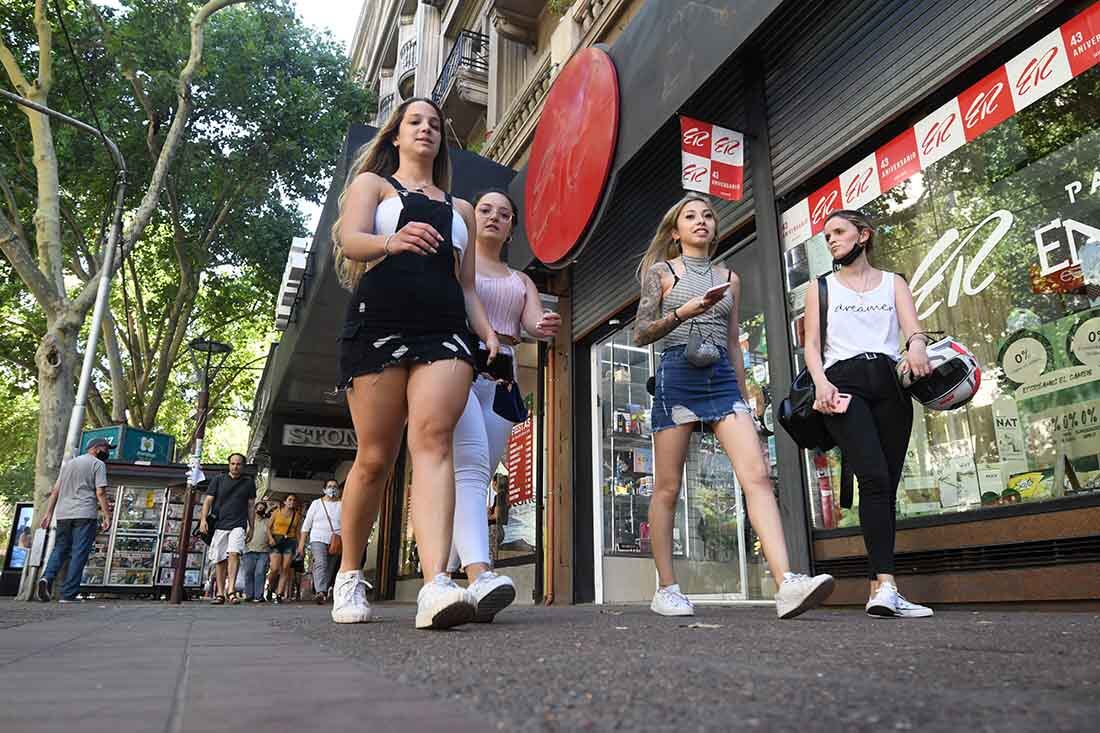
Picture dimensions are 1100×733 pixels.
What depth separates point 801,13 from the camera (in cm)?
543

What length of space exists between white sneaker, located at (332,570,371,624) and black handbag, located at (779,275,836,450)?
197 centimetres

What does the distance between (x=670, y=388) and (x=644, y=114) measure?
114 inches

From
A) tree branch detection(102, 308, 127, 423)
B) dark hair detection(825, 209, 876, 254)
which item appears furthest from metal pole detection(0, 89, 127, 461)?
dark hair detection(825, 209, 876, 254)

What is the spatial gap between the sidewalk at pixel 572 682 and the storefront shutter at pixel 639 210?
453 cm

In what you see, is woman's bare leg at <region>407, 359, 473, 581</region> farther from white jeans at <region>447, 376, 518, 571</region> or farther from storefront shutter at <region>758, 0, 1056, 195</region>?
storefront shutter at <region>758, 0, 1056, 195</region>

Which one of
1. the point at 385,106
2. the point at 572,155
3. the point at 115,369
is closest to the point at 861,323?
the point at 572,155

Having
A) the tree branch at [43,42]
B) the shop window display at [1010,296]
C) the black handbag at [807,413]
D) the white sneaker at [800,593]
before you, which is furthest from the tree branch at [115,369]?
the white sneaker at [800,593]

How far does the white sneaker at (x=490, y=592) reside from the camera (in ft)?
8.84

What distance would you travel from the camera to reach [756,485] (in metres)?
3.26

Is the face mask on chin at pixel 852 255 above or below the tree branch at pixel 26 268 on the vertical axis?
below

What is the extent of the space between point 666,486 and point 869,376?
1.02 meters

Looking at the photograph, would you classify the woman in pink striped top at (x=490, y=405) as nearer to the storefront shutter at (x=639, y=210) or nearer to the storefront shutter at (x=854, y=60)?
the storefront shutter at (x=854, y=60)

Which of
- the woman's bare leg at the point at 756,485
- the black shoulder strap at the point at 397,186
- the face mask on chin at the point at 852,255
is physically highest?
the black shoulder strap at the point at 397,186

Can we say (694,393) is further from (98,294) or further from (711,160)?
(98,294)
